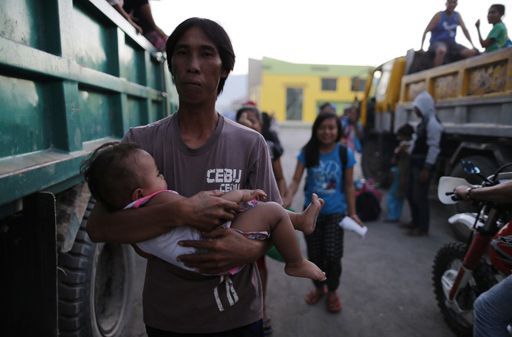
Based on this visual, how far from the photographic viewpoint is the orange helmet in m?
1.93

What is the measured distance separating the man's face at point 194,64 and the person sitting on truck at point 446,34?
5545 millimetres

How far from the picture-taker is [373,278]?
3654mm

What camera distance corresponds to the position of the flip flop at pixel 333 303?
118 inches

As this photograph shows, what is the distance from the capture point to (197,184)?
1260 mm

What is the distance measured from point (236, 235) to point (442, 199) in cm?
176

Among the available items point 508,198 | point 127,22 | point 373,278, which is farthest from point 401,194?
point 127,22

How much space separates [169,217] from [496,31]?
18.4ft

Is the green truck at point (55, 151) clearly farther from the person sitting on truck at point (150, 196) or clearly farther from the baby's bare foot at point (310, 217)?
the baby's bare foot at point (310, 217)

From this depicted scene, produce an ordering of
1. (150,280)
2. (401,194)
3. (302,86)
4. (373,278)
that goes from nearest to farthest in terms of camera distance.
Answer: (150,280), (373,278), (401,194), (302,86)

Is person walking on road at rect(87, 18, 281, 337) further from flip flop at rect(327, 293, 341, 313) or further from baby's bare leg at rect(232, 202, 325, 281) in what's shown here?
flip flop at rect(327, 293, 341, 313)

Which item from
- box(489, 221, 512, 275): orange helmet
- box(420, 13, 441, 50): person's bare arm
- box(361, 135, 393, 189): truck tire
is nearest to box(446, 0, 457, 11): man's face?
box(420, 13, 441, 50): person's bare arm

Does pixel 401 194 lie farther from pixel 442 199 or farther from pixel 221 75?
pixel 221 75

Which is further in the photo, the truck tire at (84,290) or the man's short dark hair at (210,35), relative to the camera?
the truck tire at (84,290)

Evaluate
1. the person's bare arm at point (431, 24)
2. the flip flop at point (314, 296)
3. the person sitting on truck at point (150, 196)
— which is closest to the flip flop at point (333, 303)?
the flip flop at point (314, 296)
